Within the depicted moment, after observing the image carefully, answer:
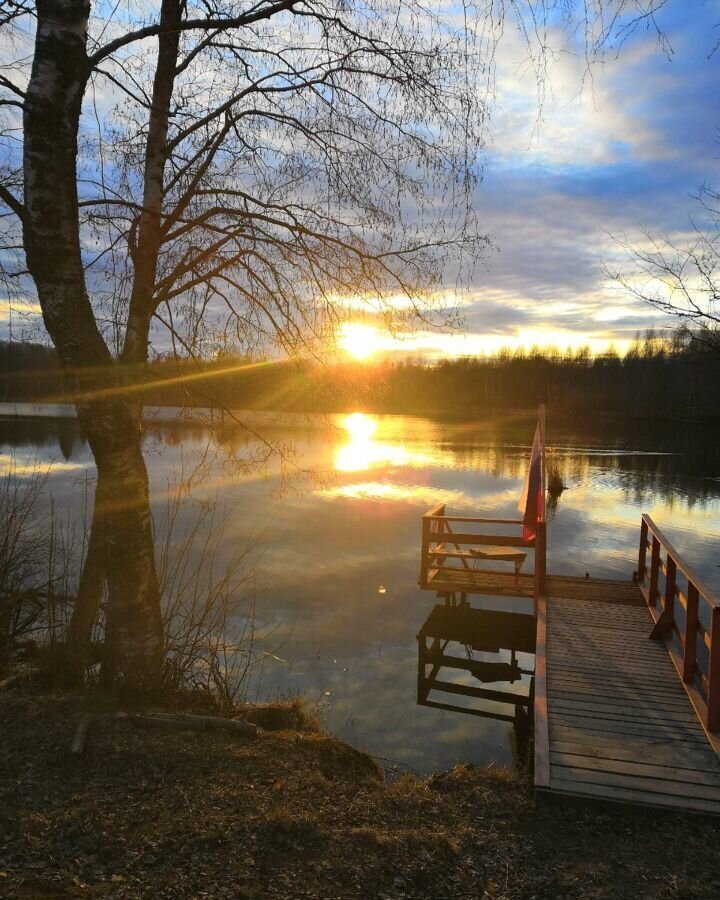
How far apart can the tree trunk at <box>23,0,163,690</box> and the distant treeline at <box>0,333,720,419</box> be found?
68 cm

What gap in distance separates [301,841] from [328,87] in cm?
515

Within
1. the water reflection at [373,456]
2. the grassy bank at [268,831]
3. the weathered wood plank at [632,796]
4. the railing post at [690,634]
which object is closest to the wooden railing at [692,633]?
the railing post at [690,634]

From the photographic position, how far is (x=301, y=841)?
11.4ft

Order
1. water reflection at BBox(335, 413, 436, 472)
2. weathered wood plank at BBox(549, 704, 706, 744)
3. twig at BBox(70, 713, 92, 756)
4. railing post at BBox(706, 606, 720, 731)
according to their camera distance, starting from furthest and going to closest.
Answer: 1. water reflection at BBox(335, 413, 436, 472)
2. weathered wood plank at BBox(549, 704, 706, 744)
3. railing post at BBox(706, 606, 720, 731)
4. twig at BBox(70, 713, 92, 756)

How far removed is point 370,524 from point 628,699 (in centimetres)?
1387

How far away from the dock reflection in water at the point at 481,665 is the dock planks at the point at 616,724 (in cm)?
110

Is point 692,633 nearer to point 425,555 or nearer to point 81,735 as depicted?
point 81,735

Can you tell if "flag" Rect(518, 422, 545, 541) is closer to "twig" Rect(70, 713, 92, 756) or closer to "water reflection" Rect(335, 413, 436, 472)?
"twig" Rect(70, 713, 92, 756)

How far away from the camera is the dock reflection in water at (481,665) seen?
834 centimetres

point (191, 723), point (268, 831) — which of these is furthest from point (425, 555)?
point (268, 831)

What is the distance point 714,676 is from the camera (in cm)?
520

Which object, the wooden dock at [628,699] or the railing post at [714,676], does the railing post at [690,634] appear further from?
the railing post at [714,676]

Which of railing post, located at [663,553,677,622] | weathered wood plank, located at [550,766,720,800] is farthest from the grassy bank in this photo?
railing post, located at [663,553,677,622]

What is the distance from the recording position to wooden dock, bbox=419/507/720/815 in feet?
15.3
